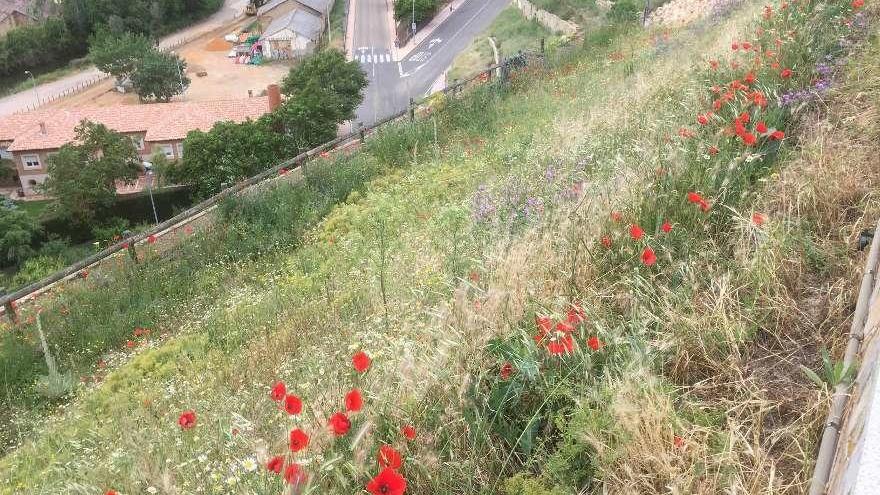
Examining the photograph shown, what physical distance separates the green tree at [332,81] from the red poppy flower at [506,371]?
32209 mm

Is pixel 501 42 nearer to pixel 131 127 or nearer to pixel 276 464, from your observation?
pixel 131 127

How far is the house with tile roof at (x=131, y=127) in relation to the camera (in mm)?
38031

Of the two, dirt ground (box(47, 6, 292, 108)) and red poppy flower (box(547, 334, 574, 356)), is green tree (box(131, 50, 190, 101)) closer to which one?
dirt ground (box(47, 6, 292, 108))

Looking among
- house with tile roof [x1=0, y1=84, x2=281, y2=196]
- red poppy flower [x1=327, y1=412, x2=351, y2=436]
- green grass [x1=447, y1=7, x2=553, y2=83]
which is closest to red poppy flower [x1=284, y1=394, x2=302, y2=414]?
red poppy flower [x1=327, y1=412, x2=351, y2=436]

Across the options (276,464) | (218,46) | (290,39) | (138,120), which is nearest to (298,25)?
(290,39)

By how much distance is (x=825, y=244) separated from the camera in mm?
3564

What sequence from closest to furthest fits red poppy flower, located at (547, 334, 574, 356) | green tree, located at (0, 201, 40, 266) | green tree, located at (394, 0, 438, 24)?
red poppy flower, located at (547, 334, 574, 356)
green tree, located at (0, 201, 40, 266)
green tree, located at (394, 0, 438, 24)

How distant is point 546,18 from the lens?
138 feet

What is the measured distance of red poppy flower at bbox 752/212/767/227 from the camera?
364 cm

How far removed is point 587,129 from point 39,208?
3781cm

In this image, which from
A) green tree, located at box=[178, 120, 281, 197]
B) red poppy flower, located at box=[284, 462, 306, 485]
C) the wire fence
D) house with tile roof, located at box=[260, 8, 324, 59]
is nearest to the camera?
red poppy flower, located at box=[284, 462, 306, 485]

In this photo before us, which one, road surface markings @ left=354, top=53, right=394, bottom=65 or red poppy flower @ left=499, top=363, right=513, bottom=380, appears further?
road surface markings @ left=354, top=53, right=394, bottom=65

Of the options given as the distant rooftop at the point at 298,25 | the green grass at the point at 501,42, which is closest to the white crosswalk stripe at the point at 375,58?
the green grass at the point at 501,42

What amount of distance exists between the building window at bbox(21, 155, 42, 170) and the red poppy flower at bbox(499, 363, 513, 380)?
1709 inches
